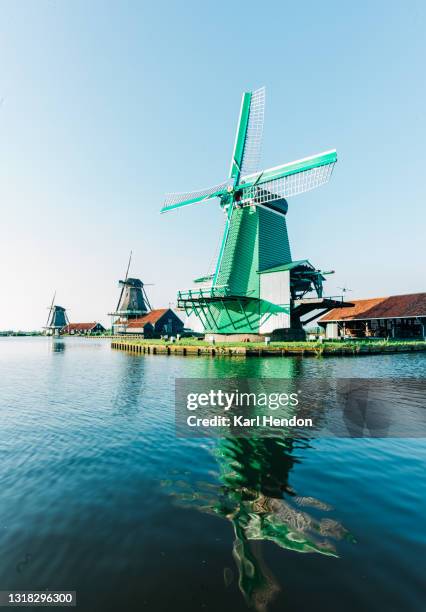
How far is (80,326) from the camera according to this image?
392 feet

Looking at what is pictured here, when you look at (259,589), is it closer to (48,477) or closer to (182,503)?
(182,503)

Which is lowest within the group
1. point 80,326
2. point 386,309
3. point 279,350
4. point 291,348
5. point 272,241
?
point 279,350

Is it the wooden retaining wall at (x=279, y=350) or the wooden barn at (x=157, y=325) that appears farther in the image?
the wooden barn at (x=157, y=325)

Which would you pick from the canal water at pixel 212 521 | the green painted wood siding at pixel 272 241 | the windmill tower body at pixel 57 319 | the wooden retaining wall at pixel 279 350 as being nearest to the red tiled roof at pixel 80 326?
the windmill tower body at pixel 57 319

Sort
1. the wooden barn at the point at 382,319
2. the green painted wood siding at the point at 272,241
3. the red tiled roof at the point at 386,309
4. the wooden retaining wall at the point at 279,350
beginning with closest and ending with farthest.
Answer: the wooden retaining wall at the point at 279,350 → the green painted wood siding at the point at 272,241 → the red tiled roof at the point at 386,309 → the wooden barn at the point at 382,319

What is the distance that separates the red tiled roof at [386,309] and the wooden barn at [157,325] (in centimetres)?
3202

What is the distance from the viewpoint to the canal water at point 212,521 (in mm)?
3580

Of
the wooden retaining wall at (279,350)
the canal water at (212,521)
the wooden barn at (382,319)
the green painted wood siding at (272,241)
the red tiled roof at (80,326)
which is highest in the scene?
the green painted wood siding at (272,241)

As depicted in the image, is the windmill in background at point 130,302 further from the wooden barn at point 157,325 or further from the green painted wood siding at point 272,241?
the green painted wood siding at point 272,241

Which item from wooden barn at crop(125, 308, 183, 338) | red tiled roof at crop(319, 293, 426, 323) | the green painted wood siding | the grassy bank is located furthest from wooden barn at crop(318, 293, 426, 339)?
wooden barn at crop(125, 308, 183, 338)

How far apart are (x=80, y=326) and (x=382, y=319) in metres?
105

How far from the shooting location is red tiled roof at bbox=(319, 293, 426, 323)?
132 ft

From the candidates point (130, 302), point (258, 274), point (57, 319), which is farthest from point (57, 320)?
point (258, 274)

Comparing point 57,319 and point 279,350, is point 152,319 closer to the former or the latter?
point 279,350
